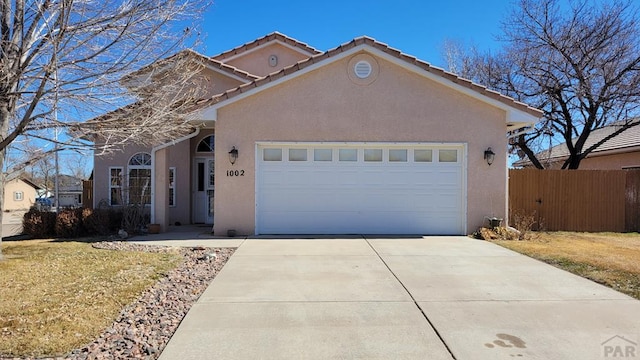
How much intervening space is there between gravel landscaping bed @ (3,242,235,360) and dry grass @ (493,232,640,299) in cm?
600

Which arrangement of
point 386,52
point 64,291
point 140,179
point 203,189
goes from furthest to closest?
1. point 203,189
2. point 140,179
3. point 386,52
4. point 64,291

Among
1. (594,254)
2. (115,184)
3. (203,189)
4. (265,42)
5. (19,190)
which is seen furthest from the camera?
(19,190)

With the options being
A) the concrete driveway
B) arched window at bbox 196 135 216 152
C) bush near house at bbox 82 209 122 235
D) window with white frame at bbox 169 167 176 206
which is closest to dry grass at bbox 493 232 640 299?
the concrete driveway

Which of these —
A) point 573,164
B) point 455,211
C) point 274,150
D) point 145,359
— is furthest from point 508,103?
point 145,359

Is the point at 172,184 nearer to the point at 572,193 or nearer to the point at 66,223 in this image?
the point at 66,223

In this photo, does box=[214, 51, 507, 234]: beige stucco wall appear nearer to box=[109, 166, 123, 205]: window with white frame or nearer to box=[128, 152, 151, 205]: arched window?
box=[128, 152, 151, 205]: arched window

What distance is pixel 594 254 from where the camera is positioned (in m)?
8.33

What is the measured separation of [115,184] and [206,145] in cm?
312

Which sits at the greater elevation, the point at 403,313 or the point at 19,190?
the point at 19,190

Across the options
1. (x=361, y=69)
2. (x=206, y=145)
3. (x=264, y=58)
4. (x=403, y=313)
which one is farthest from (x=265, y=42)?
(x=403, y=313)

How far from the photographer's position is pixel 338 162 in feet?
34.8

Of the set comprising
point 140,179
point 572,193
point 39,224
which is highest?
point 140,179

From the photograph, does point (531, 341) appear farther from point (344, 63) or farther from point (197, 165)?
point (197, 165)

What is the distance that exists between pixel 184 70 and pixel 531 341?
24.5 ft
